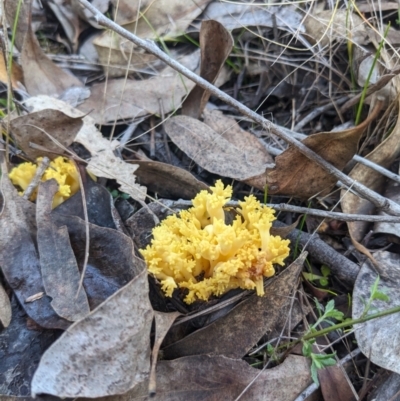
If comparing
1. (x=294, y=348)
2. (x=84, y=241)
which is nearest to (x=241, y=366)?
(x=294, y=348)

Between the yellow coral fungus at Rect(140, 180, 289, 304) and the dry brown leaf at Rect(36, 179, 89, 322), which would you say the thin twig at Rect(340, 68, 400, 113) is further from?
the dry brown leaf at Rect(36, 179, 89, 322)

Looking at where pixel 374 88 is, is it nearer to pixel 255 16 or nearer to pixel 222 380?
pixel 255 16

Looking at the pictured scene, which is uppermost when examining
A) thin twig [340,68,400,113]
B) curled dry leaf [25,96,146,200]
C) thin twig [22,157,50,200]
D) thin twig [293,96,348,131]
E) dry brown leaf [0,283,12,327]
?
thin twig [340,68,400,113]

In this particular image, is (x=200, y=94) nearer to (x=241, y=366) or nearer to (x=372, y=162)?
(x=372, y=162)

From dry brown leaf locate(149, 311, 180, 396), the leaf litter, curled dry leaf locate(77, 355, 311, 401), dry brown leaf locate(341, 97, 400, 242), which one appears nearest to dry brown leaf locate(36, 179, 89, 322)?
the leaf litter

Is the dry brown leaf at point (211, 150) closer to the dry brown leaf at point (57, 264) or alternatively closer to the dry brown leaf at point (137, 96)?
the dry brown leaf at point (137, 96)

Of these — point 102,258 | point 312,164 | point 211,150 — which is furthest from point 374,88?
point 102,258
